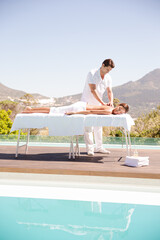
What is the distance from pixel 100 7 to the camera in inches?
776

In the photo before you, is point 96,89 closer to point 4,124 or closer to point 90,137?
point 90,137

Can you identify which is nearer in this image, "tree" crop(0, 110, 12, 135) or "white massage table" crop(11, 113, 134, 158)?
"white massage table" crop(11, 113, 134, 158)

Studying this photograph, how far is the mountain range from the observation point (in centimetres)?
2947

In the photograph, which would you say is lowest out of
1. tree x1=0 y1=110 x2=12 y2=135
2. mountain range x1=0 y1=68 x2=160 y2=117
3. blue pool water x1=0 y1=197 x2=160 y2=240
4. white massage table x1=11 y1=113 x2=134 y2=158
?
blue pool water x1=0 y1=197 x2=160 y2=240

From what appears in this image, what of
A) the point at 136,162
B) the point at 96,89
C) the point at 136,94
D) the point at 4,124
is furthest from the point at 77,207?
the point at 136,94

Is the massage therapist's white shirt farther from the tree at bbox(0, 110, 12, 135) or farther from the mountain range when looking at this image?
the mountain range

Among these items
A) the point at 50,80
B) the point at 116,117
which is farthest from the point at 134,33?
the point at 116,117

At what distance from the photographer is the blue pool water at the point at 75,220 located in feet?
7.75

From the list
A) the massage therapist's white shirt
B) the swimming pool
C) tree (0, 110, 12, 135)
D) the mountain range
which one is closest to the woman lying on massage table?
the massage therapist's white shirt

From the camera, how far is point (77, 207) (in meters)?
2.95

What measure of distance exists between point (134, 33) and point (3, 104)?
15.9 m

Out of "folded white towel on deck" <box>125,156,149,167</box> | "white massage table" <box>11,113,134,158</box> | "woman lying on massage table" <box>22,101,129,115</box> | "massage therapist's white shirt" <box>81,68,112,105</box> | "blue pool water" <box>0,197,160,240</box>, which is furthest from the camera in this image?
"massage therapist's white shirt" <box>81,68,112,105</box>

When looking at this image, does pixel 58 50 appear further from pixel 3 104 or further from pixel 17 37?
pixel 3 104

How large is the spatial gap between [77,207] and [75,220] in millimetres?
284
